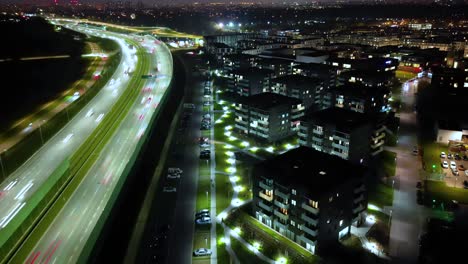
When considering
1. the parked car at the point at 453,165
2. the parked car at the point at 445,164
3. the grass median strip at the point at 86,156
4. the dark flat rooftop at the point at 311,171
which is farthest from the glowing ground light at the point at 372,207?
the grass median strip at the point at 86,156

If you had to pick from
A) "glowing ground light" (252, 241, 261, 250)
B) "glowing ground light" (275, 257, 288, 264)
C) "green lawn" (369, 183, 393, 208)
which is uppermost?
"green lawn" (369, 183, 393, 208)

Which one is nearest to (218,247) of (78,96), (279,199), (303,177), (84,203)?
(279,199)

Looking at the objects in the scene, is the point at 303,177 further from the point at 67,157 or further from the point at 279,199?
the point at 67,157

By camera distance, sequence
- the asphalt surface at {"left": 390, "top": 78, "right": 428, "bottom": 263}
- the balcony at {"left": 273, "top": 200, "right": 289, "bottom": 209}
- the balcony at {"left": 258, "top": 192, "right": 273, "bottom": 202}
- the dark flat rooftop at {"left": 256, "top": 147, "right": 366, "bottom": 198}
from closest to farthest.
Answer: the asphalt surface at {"left": 390, "top": 78, "right": 428, "bottom": 263}
the dark flat rooftop at {"left": 256, "top": 147, "right": 366, "bottom": 198}
the balcony at {"left": 273, "top": 200, "right": 289, "bottom": 209}
the balcony at {"left": 258, "top": 192, "right": 273, "bottom": 202}

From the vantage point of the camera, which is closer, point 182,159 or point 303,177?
point 303,177

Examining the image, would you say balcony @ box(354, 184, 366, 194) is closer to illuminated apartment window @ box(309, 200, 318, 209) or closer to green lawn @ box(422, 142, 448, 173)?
illuminated apartment window @ box(309, 200, 318, 209)

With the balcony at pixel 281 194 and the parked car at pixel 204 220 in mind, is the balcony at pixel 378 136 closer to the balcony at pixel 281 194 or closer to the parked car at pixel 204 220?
the balcony at pixel 281 194

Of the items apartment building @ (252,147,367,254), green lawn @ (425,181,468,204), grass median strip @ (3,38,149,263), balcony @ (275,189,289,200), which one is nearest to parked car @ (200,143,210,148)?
grass median strip @ (3,38,149,263)
